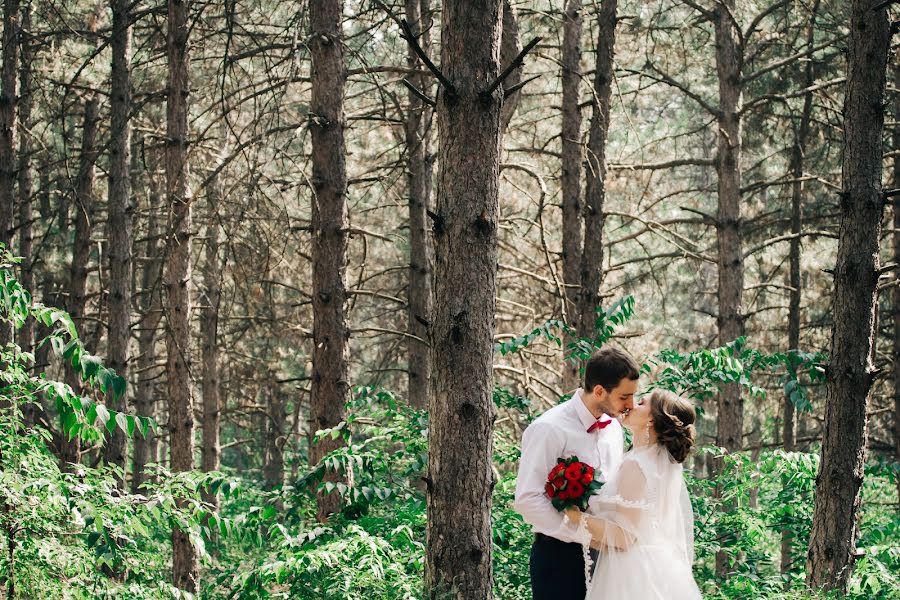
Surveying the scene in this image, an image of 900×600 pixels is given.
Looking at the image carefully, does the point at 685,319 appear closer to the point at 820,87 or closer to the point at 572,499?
the point at 820,87

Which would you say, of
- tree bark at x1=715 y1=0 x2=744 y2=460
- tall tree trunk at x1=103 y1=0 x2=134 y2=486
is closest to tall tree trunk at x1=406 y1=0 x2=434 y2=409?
tall tree trunk at x1=103 y1=0 x2=134 y2=486

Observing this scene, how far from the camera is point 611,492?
16.0 feet

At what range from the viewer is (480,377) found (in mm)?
4316

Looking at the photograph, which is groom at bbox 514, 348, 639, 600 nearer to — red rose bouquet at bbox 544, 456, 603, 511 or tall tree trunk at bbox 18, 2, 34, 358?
red rose bouquet at bbox 544, 456, 603, 511

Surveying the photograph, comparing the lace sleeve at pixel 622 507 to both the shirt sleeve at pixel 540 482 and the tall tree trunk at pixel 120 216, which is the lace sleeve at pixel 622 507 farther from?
the tall tree trunk at pixel 120 216

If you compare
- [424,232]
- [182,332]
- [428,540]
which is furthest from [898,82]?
[428,540]

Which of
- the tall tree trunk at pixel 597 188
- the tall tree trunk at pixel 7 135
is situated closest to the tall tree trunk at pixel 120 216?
the tall tree trunk at pixel 7 135

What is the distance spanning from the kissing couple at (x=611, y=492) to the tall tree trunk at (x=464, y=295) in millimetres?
460

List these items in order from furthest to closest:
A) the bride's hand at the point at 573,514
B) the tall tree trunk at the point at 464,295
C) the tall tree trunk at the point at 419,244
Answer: the tall tree trunk at the point at 419,244 → the bride's hand at the point at 573,514 → the tall tree trunk at the point at 464,295

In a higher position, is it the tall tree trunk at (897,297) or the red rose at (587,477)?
the tall tree trunk at (897,297)

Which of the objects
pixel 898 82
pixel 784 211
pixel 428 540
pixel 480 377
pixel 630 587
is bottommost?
pixel 630 587

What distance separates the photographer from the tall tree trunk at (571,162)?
1113cm

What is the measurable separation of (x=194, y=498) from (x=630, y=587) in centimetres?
268

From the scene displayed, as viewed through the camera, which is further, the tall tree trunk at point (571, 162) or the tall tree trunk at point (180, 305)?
the tall tree trunk at point (571, 162)
